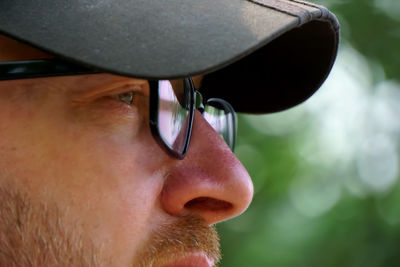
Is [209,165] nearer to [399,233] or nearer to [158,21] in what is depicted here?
[158,21]

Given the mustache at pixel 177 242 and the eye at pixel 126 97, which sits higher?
the eye at pixel 126 97

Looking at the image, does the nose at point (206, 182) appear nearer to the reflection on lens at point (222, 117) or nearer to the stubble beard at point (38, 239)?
the stubble beard at point (38, 239)

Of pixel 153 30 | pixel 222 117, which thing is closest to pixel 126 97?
pixel 153 30

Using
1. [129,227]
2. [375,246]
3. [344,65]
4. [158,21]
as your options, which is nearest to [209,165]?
[129,227]

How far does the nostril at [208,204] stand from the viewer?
191cm

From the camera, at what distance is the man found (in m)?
1.46

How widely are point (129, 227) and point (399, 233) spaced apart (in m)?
9.44

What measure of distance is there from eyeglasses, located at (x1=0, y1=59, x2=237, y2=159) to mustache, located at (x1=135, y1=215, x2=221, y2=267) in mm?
185

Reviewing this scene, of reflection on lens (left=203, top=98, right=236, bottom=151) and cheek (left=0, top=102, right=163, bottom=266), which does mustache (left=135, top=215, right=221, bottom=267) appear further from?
reflection on lens (left=203, top=98, right=236, bottom=151)

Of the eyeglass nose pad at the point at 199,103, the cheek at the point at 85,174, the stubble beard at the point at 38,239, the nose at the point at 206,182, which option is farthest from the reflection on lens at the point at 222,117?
the stubble beard at the point at 38,239

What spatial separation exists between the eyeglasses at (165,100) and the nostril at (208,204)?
5.7 inches

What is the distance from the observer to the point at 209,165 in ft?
6.28

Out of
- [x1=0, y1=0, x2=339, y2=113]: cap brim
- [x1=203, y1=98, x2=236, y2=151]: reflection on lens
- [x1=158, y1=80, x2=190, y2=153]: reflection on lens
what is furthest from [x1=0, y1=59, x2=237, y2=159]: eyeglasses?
[x1=203, y1=98, x2=236, y2=151]: reflection on lens

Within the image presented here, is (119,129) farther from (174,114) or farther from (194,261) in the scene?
(194,261)
